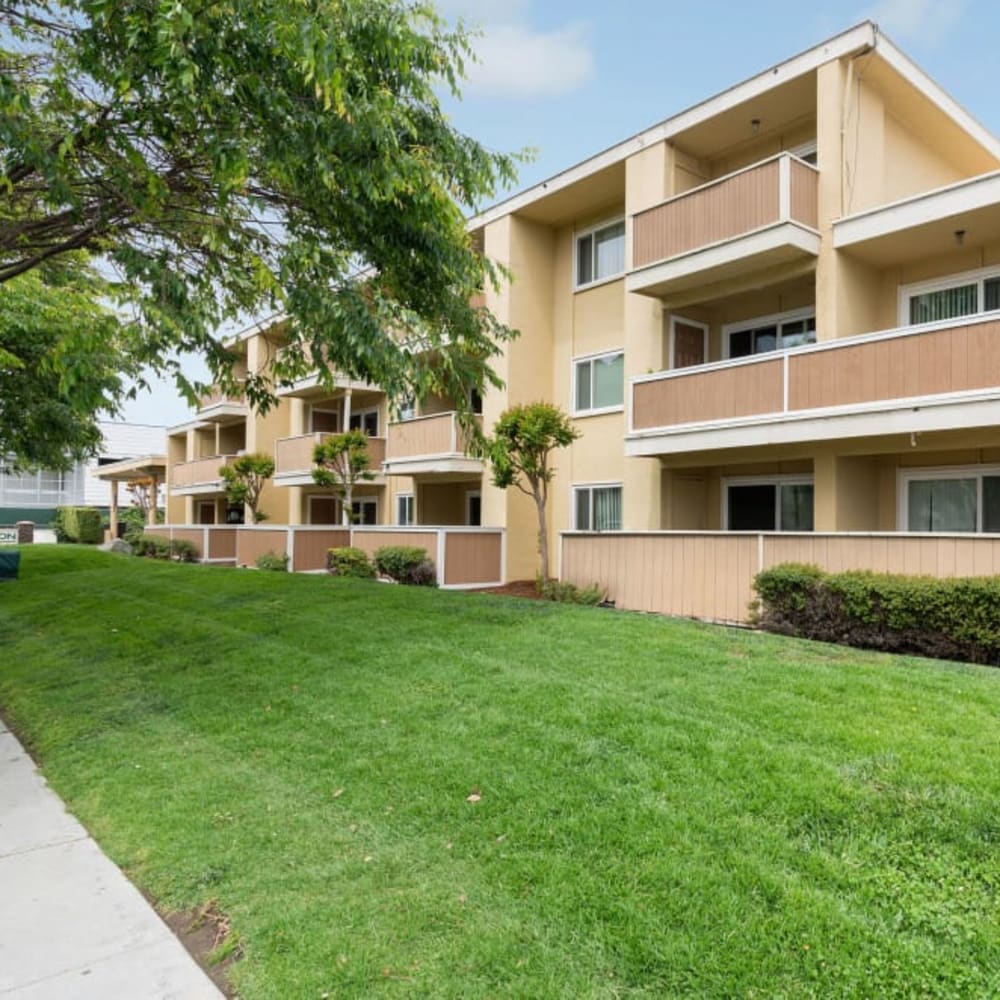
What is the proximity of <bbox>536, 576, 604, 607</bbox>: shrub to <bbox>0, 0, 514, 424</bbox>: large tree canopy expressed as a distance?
5258 mm

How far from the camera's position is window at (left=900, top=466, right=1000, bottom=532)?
11555mm

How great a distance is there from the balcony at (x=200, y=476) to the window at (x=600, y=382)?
59.0ft

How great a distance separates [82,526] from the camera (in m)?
42.3

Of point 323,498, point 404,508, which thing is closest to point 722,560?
point 404,508

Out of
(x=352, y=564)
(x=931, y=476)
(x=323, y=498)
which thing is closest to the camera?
(x=931, y=476)

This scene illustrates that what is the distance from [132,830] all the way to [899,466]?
40.8 feet

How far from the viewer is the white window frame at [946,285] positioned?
38.7 ft

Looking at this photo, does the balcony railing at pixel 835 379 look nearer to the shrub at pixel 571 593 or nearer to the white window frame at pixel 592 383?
the white window frame at pixel 592 383

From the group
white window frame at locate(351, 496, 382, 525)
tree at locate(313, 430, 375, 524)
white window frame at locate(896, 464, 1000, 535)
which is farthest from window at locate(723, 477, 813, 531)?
white window frame at locate(351, 496, 382, 525)

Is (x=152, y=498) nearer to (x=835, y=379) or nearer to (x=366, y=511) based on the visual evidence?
(x=366, y=511)

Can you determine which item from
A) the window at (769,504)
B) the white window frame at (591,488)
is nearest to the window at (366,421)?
the white window frame at (591,488)

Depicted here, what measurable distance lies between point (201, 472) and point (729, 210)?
86.8 ft

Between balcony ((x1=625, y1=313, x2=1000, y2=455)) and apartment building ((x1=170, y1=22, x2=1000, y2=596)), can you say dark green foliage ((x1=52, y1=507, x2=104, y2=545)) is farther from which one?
balcony ((x1=625, y1=313, x2=1000, y2=455))

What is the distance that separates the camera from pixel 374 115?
260 inches
